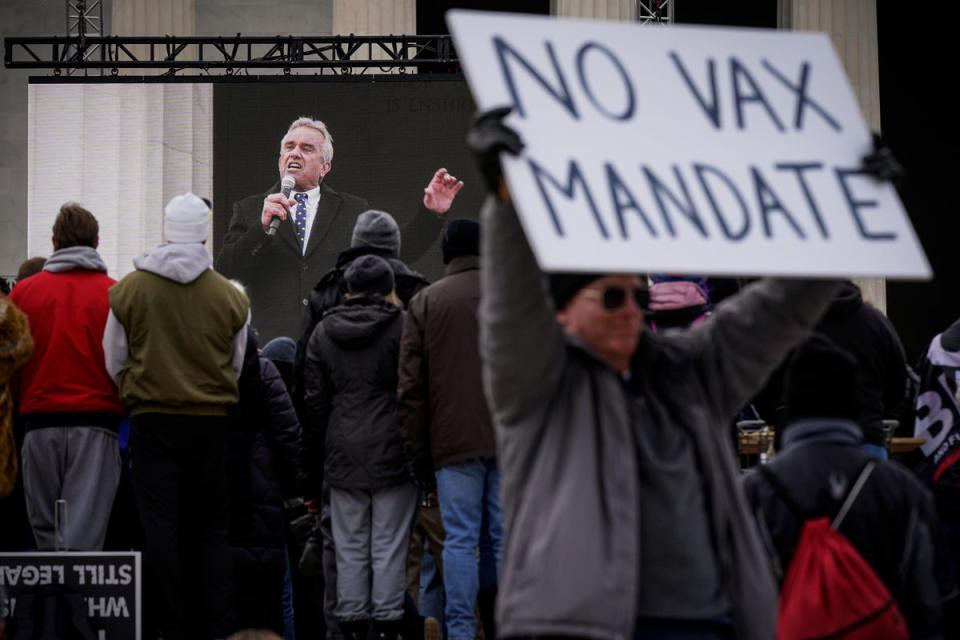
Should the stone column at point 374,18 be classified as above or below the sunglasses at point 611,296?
above

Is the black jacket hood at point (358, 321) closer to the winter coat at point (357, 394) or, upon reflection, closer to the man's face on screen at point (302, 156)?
the winter coat at point (357, 394)

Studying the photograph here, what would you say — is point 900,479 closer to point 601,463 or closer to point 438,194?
point 601,463

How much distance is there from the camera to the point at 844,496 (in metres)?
5.71

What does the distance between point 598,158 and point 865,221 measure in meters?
0.77

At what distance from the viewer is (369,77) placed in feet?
57.0

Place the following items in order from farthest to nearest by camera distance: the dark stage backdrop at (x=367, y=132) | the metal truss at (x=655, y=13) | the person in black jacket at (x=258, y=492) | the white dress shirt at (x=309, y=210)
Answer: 1. the metal truss at (x=655, y=13)
2. the dark stage backdrop at (x=367, y=132)
3. the white dress shirt at (x=309, y=210)
4. the person in black jacket at (x=258, y=492)

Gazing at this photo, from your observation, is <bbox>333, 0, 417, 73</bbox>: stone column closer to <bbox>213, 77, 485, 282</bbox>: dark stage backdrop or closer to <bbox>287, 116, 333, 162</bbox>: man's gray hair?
<bbox>213, 77, 485, 282</bbox>: dark stage backdrop

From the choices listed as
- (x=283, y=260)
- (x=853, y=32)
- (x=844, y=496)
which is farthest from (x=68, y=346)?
(x=853, y=32)

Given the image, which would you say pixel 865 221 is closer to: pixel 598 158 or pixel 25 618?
pixel 598 158

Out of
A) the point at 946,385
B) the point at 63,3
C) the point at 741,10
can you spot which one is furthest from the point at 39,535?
the point at 741,10

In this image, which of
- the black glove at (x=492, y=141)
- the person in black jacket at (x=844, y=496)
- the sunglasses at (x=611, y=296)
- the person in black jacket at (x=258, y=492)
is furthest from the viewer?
the person in black jacket at (x=258, y=492)

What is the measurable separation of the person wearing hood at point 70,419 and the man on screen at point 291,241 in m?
7.50

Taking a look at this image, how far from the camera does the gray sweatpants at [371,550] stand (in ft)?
28.9

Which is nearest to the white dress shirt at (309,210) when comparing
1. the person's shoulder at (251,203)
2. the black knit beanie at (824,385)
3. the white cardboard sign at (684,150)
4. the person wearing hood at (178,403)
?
the person's shoulder at (251,203)
